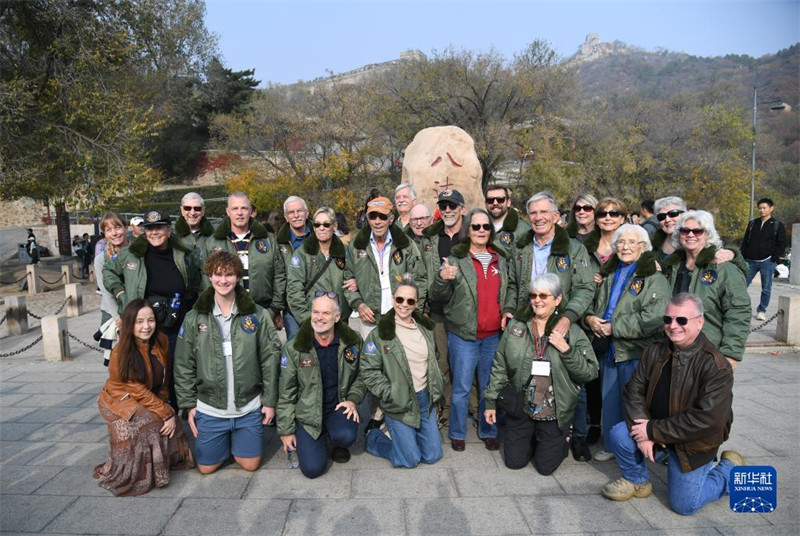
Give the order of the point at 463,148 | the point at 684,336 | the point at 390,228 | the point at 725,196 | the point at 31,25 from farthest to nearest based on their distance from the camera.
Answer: the point at 725,196
the point at 31,25
the point at 463,148
the point at 390,228
the point at 684,336

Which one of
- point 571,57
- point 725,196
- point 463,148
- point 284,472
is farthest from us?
point 571,57

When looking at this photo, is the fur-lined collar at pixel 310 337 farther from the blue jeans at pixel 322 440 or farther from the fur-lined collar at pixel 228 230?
the fur-lined collar at pixel 228 230

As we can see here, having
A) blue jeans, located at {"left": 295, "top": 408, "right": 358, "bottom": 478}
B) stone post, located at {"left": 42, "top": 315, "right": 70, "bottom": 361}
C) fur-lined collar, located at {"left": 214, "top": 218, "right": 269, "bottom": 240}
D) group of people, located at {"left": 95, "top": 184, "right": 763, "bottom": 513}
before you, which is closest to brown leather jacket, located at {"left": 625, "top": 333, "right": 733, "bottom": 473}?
group of people, located at {"left": 95, "top": 184, "right": 763, "bottom": 513}

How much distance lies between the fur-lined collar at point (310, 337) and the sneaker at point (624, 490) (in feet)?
6.70

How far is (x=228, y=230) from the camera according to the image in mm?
4902

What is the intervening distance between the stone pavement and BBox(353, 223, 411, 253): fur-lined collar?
1.69 meters

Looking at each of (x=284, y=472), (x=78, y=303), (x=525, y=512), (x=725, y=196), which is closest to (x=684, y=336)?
(x=525, y=512)

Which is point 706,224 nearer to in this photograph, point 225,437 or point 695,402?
point 695,402

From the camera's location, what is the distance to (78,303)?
11.2 meters

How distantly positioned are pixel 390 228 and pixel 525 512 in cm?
238

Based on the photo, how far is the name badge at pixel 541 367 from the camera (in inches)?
155

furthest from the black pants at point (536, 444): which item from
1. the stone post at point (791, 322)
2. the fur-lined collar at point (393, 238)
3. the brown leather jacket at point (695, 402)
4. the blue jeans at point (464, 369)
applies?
the stone post at point (791, 322)

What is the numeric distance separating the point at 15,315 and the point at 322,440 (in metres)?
→ 7.76

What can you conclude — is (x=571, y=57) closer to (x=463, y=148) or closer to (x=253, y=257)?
(x=463, y=148)
